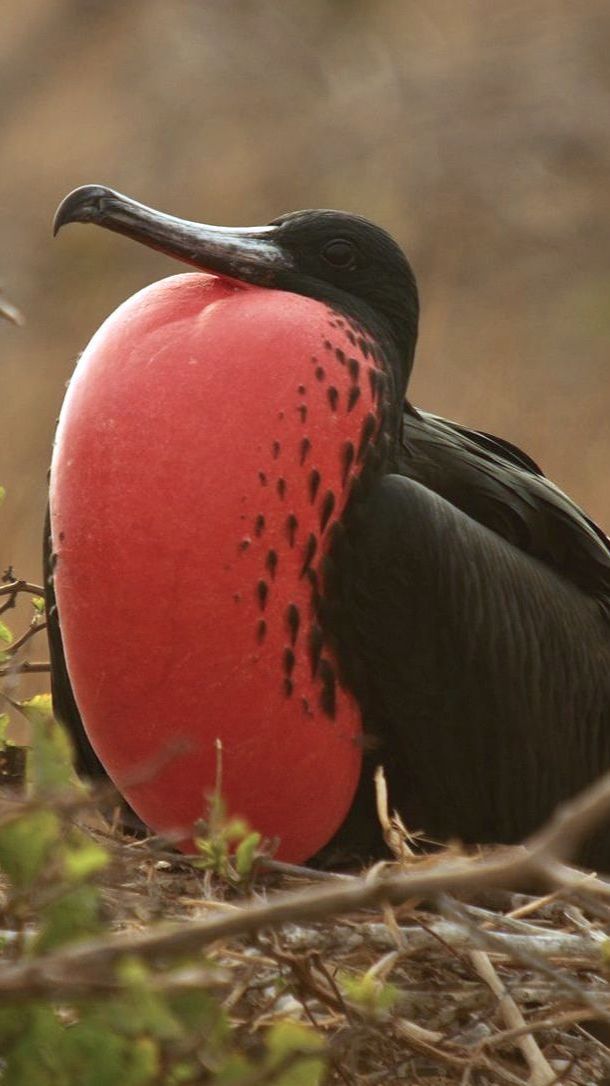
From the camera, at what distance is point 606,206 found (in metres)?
5.63

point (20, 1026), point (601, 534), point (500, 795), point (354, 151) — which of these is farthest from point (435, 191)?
point (20, 1026)

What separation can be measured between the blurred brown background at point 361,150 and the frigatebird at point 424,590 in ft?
8.66

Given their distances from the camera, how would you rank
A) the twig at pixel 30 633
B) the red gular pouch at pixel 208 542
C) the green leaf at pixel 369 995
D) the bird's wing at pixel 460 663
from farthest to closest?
1. the twig at pixel 30 633
2. the bird's wing at pixel 460 663
3. the red gular pouch at pixel 208 542
4. the green leaf at pixel 369 995

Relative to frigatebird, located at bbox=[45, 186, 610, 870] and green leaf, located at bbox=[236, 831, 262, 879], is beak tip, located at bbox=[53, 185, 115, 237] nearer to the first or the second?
frigatebird, located at bbox=[45, 186, 610, 870]

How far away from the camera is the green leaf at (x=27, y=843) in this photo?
129 centimetres

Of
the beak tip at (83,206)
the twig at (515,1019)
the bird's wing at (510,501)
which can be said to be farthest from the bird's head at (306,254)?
the twig at (515,1019)

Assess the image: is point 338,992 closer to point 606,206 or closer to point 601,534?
point 601,534

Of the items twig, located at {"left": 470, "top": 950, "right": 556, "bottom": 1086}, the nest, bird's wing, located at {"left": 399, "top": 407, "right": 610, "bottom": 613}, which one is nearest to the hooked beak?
bird's wing, located at {"left": 399, "top": 407, "right": 610, "bottom": 613}

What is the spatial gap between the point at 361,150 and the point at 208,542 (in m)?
3.59

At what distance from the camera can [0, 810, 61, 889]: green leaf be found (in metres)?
1.29

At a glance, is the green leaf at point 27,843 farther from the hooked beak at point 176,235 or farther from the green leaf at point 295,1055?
the hooked beak at point 176,235

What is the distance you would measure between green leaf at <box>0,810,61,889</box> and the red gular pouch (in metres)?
0.84

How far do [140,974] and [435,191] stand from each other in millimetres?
4577

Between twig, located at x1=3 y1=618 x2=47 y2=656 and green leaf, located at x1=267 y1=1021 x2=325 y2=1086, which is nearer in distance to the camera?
green leaf, located at x1=267 y1=1021 x2=325 y2=1086
